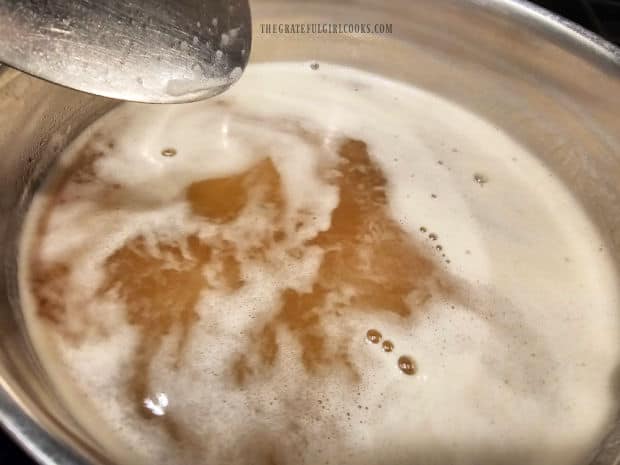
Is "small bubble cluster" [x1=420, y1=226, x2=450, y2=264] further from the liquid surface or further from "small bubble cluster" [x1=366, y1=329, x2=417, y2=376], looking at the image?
"small bubble cluster" [x1=366, y1=329, x2=417, y2=376]

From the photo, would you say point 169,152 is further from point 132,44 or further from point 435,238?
point 435,238

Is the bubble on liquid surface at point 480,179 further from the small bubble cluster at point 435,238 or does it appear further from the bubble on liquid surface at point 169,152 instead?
the bubble on liquid surface at point 169,152

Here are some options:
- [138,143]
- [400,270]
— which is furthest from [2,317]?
[400,270]

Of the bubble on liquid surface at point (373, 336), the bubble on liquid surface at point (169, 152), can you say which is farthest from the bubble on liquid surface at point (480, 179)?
the bubble on liquid surface at point (169, 152)

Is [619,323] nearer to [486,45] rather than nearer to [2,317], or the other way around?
[486,45]

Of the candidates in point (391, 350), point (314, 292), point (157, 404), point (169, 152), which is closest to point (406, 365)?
point (391, 350)

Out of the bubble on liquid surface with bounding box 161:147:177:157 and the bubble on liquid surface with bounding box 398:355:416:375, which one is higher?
the bubble on liquid surface with bounding box 398:355:416:375

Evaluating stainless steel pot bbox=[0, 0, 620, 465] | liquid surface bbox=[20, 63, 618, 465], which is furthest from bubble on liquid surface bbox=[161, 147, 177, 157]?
stainless steel pot bbox=[0, 0, 620, 465]
